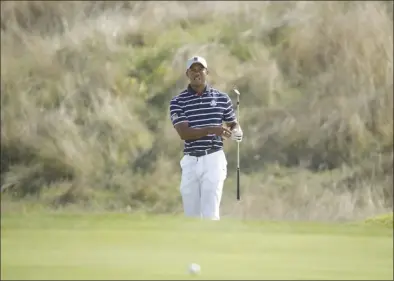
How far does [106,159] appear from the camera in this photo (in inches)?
115

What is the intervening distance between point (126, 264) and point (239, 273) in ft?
3.84

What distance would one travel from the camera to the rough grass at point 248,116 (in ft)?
8.39

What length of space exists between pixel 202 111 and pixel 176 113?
6 centimetres

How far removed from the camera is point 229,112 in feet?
6.33

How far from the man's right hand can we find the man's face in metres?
0.09

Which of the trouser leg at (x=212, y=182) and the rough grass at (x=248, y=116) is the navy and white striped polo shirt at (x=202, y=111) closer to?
the trouser leg at (x=212, y=182)

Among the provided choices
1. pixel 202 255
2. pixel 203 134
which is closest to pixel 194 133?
pixel 203 134

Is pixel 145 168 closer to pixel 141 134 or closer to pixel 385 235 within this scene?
pixel 141 134

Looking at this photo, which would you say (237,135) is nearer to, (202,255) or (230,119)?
(230,119)

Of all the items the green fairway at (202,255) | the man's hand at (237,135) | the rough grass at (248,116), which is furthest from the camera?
the green fairway at (202,255)

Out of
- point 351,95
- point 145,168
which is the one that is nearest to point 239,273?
point 351,95

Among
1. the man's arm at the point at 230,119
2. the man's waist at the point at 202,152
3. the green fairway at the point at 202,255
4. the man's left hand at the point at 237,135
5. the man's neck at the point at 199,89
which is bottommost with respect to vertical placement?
the green fairway at the point at 202,255

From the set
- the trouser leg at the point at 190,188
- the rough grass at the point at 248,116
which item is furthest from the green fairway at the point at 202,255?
the trouser leg at the point at 190,188

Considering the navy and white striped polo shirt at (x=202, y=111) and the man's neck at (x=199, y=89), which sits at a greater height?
the man's neck at (x=199, y=89)
